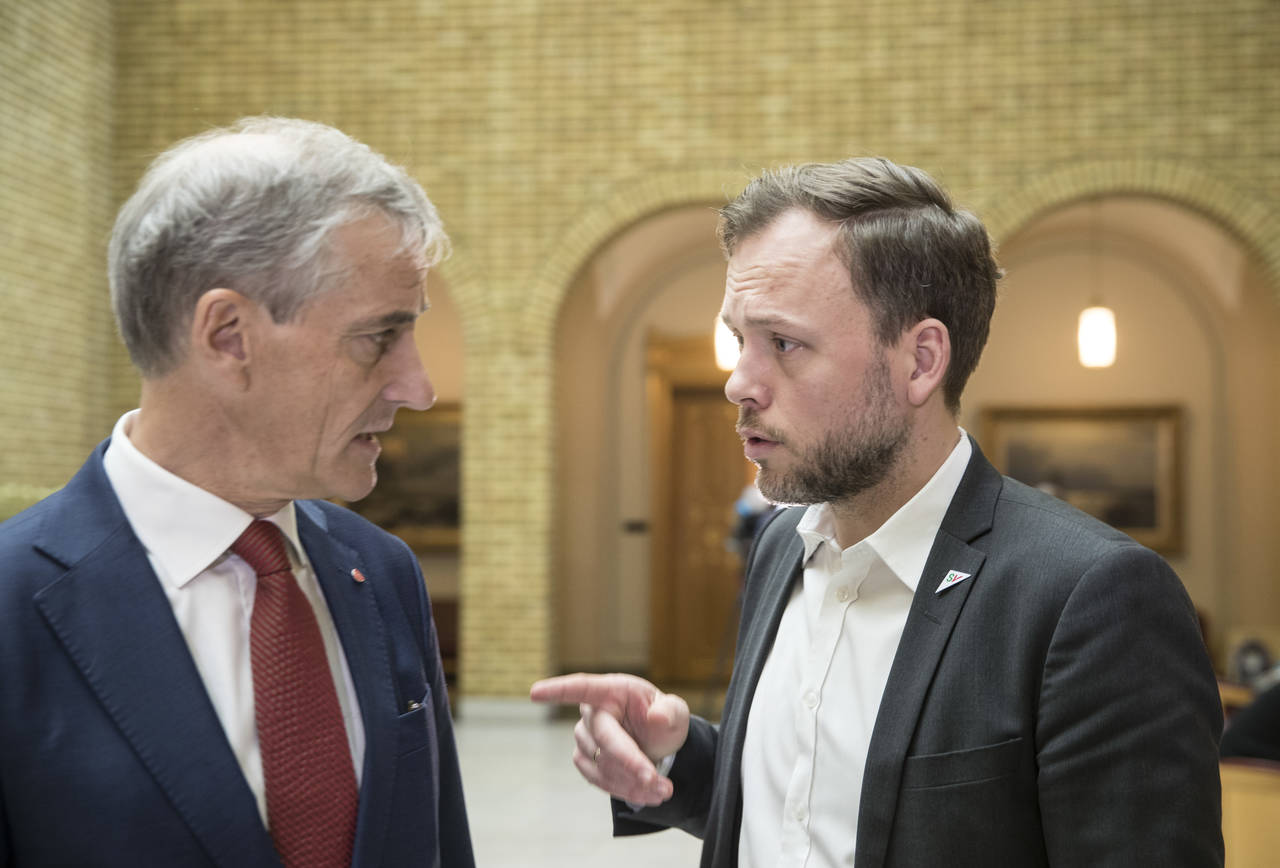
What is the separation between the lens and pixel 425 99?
356 inches

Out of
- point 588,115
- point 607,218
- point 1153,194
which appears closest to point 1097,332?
point 1153,194

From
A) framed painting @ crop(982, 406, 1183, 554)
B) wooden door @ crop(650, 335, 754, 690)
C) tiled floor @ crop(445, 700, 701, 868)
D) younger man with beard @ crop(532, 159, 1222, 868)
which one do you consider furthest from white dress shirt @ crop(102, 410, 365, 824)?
framed painting @ crop(982, 406, 1183, 554)

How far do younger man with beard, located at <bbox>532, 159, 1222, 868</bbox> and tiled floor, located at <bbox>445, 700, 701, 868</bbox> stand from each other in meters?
3.65

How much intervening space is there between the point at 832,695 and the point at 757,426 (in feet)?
1.25

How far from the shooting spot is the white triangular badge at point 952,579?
153cm

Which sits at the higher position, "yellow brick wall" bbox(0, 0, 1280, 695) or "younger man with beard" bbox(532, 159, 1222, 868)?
"yellow brick wall" bbox(0, 0, 1280, 695)

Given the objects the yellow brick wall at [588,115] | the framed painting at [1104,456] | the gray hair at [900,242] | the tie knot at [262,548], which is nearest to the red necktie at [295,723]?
the tie knot at [262,548]

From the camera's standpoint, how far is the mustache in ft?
5.40

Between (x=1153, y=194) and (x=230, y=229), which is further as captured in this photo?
(x=1153, y=194)

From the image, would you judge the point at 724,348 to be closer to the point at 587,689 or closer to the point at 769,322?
the point at 769,322

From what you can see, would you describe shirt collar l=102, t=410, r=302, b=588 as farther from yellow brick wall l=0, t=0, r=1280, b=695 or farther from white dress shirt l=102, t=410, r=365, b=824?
yellow brick wall l=0, t=0, r=1280, b=695

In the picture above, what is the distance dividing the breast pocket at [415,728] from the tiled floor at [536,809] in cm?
380

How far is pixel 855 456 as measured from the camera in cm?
162

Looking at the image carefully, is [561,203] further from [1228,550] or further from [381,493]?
[1228,550]
